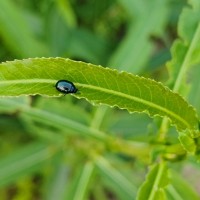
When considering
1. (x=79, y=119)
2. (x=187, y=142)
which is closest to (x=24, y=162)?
(x=79, y=119)

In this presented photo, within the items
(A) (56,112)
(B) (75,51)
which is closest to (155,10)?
(B) (75,51)

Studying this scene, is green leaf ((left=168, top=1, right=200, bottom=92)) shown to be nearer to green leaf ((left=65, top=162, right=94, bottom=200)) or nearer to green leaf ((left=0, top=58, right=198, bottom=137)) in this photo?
green leaf ((left=0, top=58, right=198, bottom=137))

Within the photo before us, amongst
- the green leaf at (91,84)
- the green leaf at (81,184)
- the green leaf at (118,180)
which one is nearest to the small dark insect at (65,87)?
the green leaf at (91,84)

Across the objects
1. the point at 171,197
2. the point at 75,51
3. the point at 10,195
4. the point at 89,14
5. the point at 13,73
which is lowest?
the point at 13,73

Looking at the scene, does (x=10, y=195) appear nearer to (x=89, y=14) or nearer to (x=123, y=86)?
(x=89, y=14)

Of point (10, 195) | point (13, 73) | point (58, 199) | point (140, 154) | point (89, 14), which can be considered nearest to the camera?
point (13, 73)

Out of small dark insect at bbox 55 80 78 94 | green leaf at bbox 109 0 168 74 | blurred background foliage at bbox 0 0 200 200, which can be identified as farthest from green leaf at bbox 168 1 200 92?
green leaf at bbox 109 0 168 74

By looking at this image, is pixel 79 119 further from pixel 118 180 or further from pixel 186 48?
pixel 186 48
